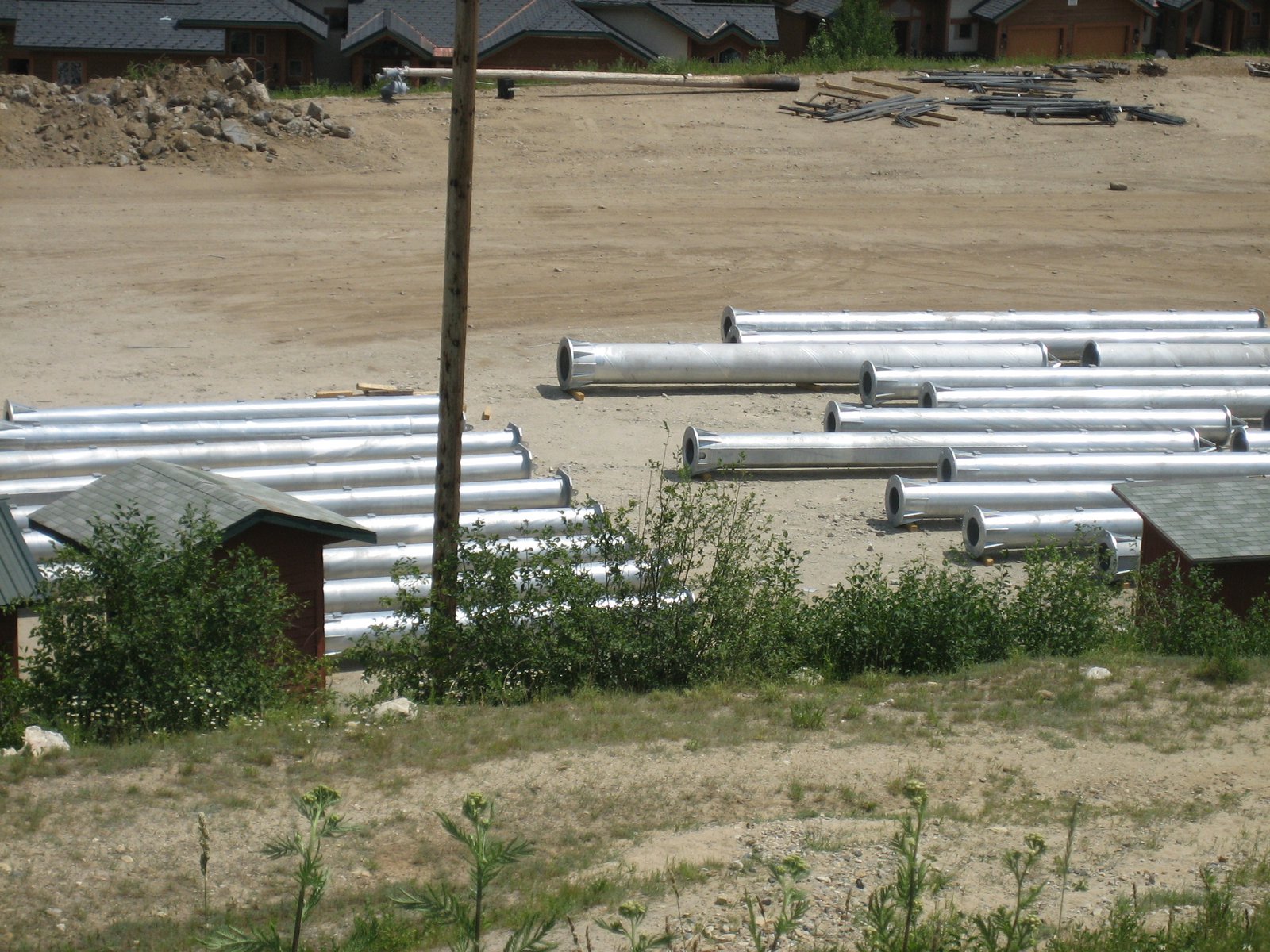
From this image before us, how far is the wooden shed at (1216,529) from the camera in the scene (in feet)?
42.9

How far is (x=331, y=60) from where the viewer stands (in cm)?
5288

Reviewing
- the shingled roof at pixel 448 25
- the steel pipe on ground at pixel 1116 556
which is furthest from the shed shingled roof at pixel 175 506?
the shingled roof at pixel 448 25

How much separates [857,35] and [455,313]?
45.9 meters

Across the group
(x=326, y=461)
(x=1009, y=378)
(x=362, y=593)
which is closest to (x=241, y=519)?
(x=362, y=593)

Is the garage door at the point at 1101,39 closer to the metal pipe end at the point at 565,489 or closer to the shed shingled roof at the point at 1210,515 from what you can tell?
the metal pipe end at the point at 565,489

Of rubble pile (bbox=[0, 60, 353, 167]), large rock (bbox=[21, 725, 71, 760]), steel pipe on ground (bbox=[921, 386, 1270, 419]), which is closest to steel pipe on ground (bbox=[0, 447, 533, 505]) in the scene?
steel pipe on ground (bbox=[921, 386, 1270, 419])

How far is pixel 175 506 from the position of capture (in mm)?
11758

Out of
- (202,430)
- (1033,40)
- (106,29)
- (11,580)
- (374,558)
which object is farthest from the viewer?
(1033,40)

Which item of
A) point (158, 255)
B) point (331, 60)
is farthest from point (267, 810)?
point (331, 60)

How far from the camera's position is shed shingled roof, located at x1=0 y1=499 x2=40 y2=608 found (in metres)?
10.1

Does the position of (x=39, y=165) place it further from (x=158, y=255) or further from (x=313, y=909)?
(x=313, y=909)

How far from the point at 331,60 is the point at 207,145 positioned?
18.2 m

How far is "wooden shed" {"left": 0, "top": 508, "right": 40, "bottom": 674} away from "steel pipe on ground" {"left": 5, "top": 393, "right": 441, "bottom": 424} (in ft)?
27.5

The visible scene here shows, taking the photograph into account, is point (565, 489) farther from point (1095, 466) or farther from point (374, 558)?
point (1095, 466)
